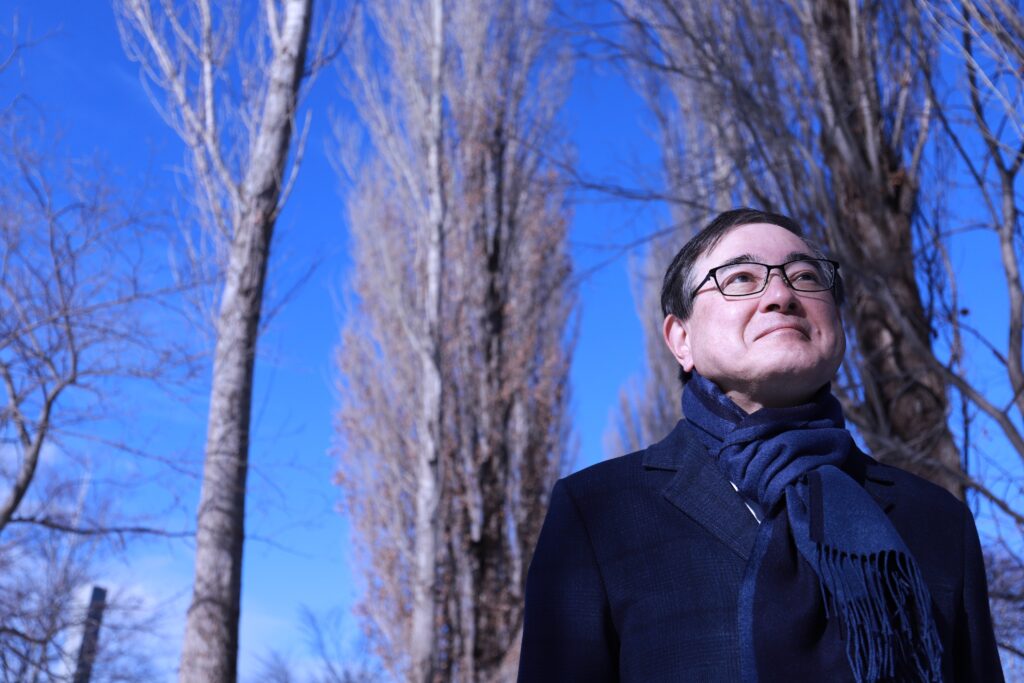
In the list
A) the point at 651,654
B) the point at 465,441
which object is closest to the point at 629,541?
the point at 651,654

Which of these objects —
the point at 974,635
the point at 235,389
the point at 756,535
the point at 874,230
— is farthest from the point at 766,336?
the point at 235,389

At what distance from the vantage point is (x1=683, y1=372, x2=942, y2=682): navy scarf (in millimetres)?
1195

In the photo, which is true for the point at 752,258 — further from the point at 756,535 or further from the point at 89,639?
the point at 89,639

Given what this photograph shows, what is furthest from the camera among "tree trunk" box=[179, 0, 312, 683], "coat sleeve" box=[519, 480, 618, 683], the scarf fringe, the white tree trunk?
the white tree trunk

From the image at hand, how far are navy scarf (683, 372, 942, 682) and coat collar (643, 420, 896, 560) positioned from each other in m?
0.02

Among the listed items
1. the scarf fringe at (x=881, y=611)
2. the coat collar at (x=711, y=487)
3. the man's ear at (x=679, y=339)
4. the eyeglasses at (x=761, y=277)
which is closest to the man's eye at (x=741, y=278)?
the eyeglasses at (x=761, y=277)

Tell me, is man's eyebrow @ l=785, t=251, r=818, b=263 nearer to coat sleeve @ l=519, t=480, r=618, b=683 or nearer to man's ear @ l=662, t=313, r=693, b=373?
man's ear @ l=662, t=313, r=693, b=373

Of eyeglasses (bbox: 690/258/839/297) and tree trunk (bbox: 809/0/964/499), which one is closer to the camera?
eyeglasses (bbox: 690/258/839/297)

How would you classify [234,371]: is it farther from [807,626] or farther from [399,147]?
[399,147]

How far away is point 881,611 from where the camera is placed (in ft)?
3.94

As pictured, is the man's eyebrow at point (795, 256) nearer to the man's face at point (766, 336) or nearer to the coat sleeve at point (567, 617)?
the man's face at point (766, 336)

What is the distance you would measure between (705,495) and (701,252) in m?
0.39

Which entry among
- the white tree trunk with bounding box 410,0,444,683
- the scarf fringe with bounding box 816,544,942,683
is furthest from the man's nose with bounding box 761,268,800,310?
the white tree trunk with bounding box 410,0,444,683

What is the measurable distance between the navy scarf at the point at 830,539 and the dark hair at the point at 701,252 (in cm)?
20
